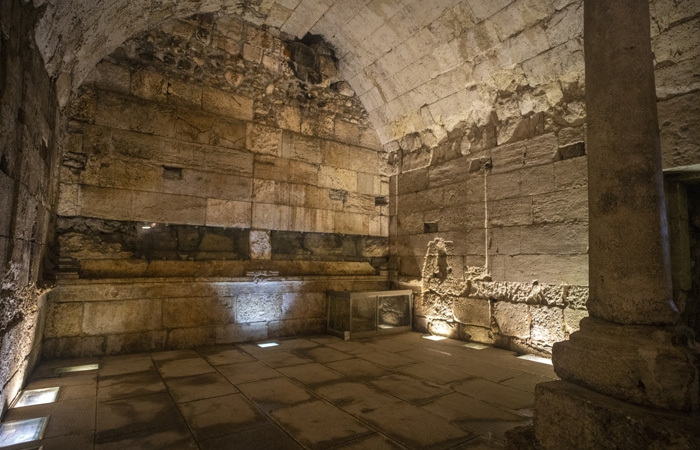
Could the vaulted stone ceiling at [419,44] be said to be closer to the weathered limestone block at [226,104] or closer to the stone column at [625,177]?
the weathered limestone block at [226,104]

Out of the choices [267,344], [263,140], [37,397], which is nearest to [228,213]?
[263,140]

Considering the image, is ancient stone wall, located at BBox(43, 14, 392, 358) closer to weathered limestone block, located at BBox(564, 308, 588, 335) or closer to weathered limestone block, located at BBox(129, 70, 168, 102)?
weathered limestone block, located at BBox(129, 70, 168, 102)

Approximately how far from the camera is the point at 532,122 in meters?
4.53

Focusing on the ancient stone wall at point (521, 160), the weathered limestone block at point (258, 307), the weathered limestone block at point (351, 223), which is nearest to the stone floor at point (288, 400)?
the weathered limestone block at point (258, 307)

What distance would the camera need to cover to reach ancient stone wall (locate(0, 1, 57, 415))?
2.10 meters

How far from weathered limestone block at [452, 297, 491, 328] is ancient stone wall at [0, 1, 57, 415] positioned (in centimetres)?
473

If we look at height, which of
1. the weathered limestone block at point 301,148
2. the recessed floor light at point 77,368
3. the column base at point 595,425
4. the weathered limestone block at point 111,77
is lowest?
the recessed floor light at point 77,368

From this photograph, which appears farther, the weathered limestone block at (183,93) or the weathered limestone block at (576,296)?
the weathered limestone block at (183,93)

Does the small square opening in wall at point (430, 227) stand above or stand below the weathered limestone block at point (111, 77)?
below

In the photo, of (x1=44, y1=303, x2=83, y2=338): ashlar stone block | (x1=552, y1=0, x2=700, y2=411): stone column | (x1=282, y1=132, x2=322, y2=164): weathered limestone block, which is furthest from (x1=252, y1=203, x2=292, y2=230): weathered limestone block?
(x1=552, y1=0, x2=700, y2=411): stone column

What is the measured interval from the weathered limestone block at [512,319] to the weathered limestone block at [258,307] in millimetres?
2942

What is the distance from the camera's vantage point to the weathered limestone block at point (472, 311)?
4.82 meters

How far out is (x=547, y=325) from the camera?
164 inches

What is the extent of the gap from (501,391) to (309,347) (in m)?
2.35
